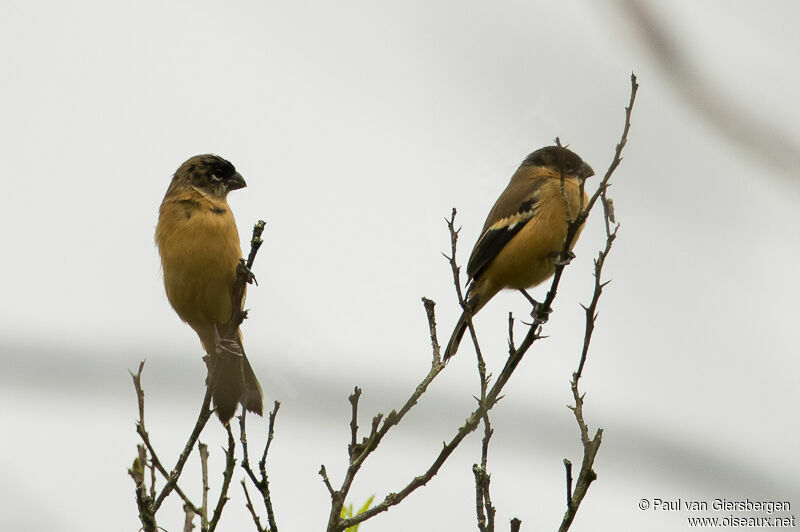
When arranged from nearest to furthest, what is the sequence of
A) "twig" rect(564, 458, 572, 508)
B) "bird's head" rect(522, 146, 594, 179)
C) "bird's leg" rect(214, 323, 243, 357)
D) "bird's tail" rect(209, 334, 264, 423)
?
"twig" rect(564, 458, 572, 508) → "bird's tail" rect(209, 334, 264, 423) → "bird's leg" rect(214, 323, 243, 357) → "bird's head" rect(522, 146, 594, 179)

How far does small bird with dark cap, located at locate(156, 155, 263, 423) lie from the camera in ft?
20.1

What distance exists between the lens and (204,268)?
613 cm

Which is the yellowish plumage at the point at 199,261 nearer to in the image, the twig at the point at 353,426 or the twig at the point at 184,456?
the twig at the point at 184,456

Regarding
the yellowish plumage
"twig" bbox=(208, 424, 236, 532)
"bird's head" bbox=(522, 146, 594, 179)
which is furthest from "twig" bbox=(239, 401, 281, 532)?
"bird's head" bbox=(522, 146, 594, 179)

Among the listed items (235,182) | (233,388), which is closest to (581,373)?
(233,388)

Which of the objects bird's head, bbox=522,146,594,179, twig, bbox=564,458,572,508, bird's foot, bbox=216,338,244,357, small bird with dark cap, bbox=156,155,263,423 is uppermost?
bird's head, bbox=522,146,594,179

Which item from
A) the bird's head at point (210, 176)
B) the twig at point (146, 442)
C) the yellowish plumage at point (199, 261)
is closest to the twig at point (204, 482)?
the twig at point (146, 442)

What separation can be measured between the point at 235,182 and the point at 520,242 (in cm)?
225

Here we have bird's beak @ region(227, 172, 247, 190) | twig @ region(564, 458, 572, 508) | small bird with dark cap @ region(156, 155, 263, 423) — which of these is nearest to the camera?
twig @ region(564, 458, 572, 508)

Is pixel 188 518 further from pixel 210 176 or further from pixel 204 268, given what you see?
pixel 210 176

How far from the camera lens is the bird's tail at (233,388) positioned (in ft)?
17.6

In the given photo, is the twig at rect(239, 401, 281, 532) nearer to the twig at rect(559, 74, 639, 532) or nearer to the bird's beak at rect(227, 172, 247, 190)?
the twig at rect(559, 74, 639, 532)

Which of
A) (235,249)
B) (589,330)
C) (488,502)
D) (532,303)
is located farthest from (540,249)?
(488,502)

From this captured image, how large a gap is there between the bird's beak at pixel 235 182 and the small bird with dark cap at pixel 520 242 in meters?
1.88
